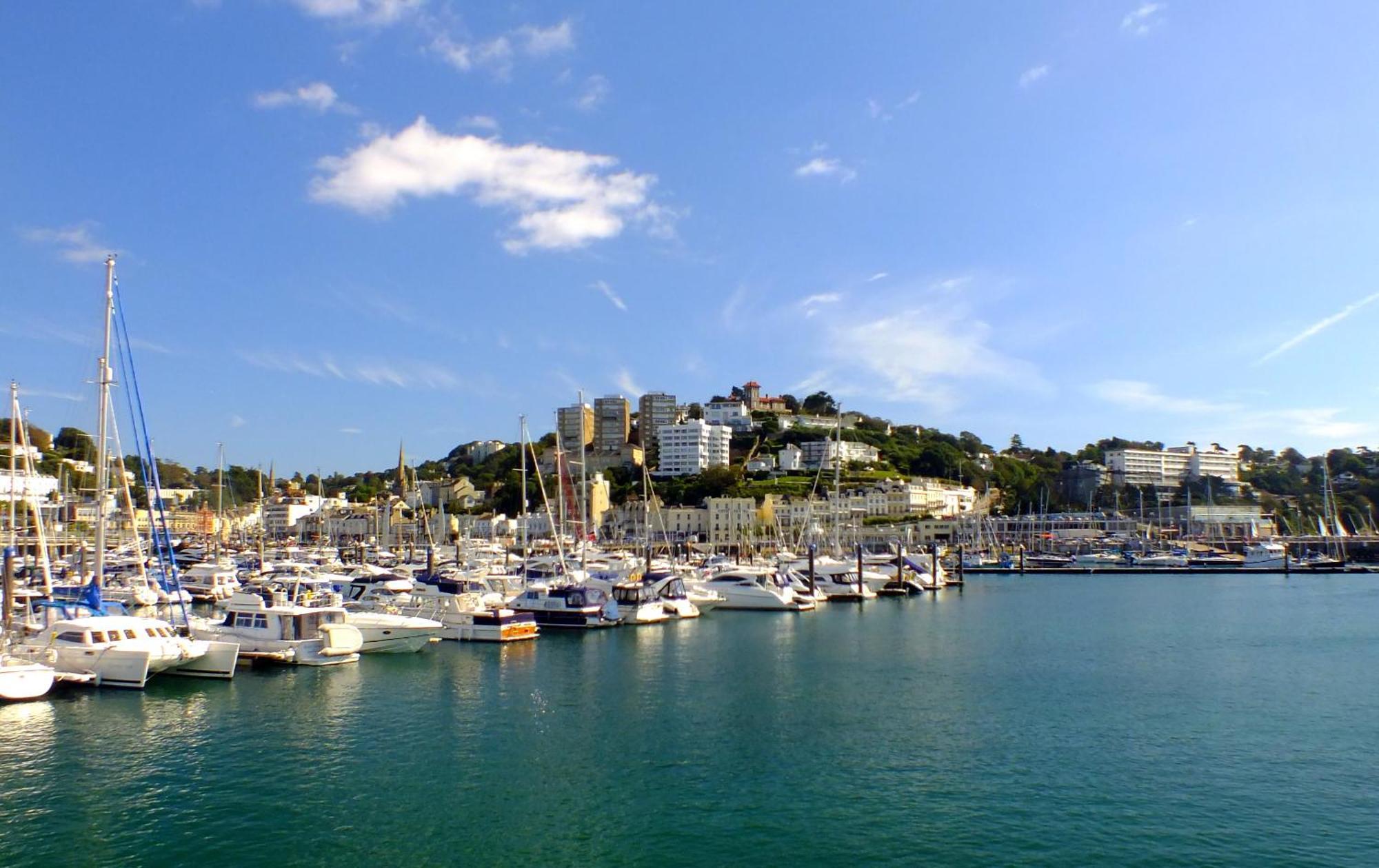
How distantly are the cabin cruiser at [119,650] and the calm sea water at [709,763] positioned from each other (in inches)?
23.2

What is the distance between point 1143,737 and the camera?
24.5 metres

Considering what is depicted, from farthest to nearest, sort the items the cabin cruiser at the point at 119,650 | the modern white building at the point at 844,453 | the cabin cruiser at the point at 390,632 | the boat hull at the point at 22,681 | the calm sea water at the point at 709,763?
the modern white building at the point at 844,453 → the cabin cruiser at the point at 390,632 → the cabin cruiser at the point at 119,650 → the boat hull at the point at 22,681 → the calm sea water at the point at 709,763

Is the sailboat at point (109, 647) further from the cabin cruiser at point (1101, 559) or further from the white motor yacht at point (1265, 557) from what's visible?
the white motor yacht at point (1265, 557)

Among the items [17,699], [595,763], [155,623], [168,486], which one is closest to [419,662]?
[155,623]

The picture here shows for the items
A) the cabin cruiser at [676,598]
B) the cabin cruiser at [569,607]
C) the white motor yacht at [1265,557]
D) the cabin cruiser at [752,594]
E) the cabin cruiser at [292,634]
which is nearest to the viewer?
the cabin cruiser at [292,634]

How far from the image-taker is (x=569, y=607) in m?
45.5

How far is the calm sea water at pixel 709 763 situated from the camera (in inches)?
658

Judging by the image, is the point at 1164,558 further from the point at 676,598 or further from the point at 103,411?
the point at 103,411

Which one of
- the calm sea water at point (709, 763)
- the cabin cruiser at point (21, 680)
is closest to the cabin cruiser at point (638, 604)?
the calm sea water at point (709, 763)

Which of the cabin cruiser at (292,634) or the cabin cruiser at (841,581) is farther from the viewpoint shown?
the cabin cruiser at (841,581)

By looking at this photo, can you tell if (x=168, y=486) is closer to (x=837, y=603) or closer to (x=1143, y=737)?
(x=837, y=603)

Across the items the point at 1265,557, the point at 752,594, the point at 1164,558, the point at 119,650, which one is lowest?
the point at 1265,557

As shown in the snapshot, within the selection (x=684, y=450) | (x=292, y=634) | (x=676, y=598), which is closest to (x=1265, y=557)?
(x=676, y=598)

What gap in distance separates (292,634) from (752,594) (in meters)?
30.5
